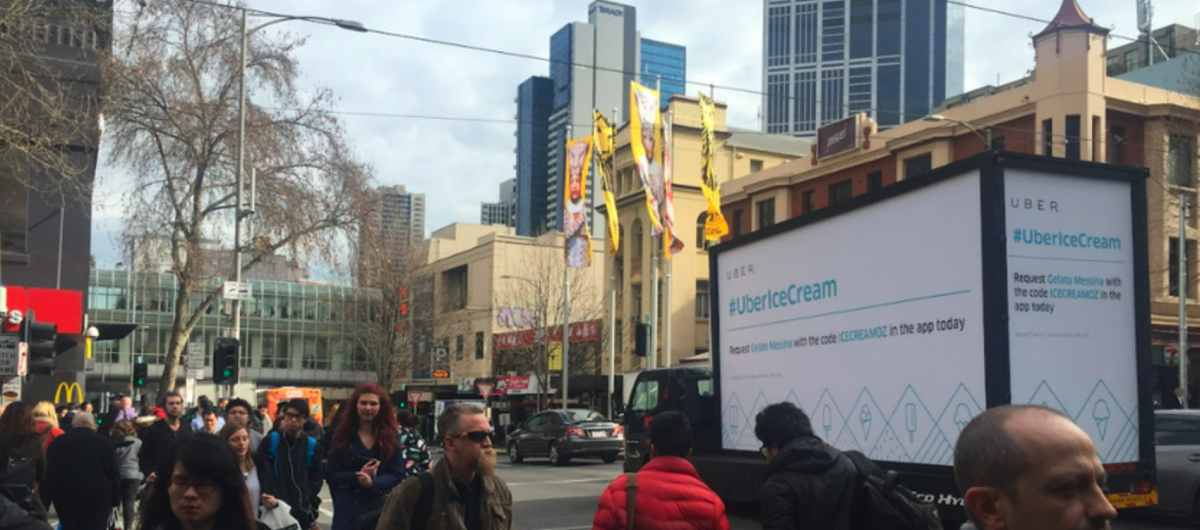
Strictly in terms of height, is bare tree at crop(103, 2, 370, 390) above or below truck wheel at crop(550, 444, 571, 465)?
above

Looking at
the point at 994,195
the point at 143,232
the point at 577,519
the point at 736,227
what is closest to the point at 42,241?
the point at 143,232

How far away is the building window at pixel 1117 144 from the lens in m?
35.5

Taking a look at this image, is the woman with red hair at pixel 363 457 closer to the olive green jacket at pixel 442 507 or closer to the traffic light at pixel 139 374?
the olive green jacket at pixel 442 507

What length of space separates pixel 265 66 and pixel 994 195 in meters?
26.5

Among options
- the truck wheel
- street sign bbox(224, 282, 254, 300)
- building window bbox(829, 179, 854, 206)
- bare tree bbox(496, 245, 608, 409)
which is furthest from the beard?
bare tree bbox(496, 245, 608, 409)

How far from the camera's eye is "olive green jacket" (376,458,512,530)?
4.90 metres

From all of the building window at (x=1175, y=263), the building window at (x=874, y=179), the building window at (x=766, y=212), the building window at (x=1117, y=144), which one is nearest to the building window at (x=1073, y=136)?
the building window at (x=1117, y=144)

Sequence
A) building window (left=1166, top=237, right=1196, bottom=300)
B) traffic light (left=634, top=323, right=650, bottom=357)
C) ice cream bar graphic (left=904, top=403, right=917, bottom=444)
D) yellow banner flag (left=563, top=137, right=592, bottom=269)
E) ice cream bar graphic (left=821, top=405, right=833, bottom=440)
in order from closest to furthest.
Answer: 1. ice cream bar graphic (left=904, top=403, right=917, bottom=444)
2. ice cream bar graphic (left=821, top=405, right=833, bottom=440)
3. traffic light (left=634, top=323, right=650, bottom=357)
4. yellow banner flag (left=563, top=137, right=592, bottom=269)
5. building window (left=1166, top=237, right=1196, bottom=300)

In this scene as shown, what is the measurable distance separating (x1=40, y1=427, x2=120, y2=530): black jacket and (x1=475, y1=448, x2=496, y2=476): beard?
552 centimetres

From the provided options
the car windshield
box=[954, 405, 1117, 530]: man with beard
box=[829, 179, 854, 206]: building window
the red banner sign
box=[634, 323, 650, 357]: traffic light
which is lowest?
the car windshield

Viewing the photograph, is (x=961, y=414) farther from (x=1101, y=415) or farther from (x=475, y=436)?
Result: (x=475, y=436)

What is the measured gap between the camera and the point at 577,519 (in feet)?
53.6

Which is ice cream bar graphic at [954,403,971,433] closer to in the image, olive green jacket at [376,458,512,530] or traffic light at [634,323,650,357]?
olive green jacket at [376,458,512,530]

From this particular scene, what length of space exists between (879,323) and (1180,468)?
5.62 m
